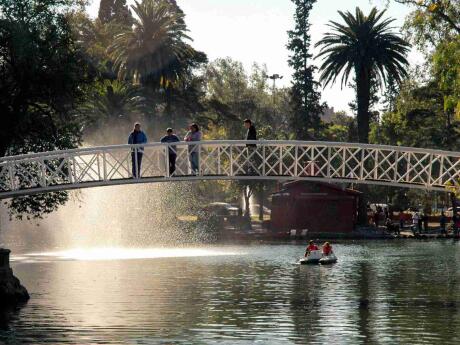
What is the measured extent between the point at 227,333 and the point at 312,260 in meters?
33.5

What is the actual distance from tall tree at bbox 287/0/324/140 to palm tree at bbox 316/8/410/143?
2495 centimetres

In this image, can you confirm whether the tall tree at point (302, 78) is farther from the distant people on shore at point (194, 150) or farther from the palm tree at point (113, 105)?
the distant people on shore at point (194, 150)

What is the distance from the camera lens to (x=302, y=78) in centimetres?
15225

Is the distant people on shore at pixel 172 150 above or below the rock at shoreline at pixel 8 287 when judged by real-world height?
above

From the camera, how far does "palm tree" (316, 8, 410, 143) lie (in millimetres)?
122000

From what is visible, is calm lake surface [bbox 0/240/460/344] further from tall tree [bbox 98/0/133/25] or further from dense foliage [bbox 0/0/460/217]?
tall tree [bbox 98/0/133/25]

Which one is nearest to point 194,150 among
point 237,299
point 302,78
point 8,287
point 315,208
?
point 237,299

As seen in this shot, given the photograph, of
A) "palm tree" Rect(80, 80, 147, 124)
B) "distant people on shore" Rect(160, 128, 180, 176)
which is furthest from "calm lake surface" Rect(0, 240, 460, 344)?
"palm tree" Rect(80, 80, 147, 124)

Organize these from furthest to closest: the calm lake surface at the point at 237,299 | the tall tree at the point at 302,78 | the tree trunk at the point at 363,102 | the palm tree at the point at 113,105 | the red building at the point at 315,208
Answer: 1. the tall tree at the point at 302,78
2. the tree trunk at the point at 363,102
3. the palm tree at the point at 113,105
4. the red building at the point at 315,208
5. the calm lake surface at the point at 237,299

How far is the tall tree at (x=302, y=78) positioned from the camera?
151375mm

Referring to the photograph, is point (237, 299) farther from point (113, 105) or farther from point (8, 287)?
point (113, 105)

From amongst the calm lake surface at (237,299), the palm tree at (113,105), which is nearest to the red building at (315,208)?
the palm tree at (113,105)

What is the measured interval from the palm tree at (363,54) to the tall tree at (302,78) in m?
25.0

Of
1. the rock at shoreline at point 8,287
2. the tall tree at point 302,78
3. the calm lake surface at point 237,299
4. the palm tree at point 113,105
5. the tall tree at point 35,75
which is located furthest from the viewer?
the tall tree at point 302,78
